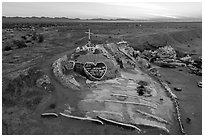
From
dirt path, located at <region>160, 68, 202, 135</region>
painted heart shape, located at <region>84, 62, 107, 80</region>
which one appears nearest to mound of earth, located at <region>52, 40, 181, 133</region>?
painted heart shape, located at <region>84, 62, 107, 80</region>

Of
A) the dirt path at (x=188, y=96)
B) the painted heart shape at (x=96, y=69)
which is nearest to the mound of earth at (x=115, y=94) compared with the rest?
the painted heart shape at (x=96, y=69)

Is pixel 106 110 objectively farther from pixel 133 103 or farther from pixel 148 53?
pixel 148 53

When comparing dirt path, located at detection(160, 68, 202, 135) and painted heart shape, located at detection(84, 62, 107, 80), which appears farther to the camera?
painted heart shape, located at detection(84, 62, 107, 80)

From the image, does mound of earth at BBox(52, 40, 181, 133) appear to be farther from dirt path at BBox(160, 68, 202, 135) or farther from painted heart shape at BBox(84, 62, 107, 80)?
dirt path at BBox(160, 68, 202, 135)

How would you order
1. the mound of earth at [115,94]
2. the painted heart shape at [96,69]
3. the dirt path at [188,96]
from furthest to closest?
the painted heart shape at [96,69] < the dirt path at [188,96] < the mound of earth at [115,94]

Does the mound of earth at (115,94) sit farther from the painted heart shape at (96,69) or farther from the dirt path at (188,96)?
the dirt path at (188,96)

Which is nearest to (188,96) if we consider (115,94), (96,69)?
(115,94)

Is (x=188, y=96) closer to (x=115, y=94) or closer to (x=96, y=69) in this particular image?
(x=115, y=94)

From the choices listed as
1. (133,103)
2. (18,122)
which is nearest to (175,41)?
(133,103)
